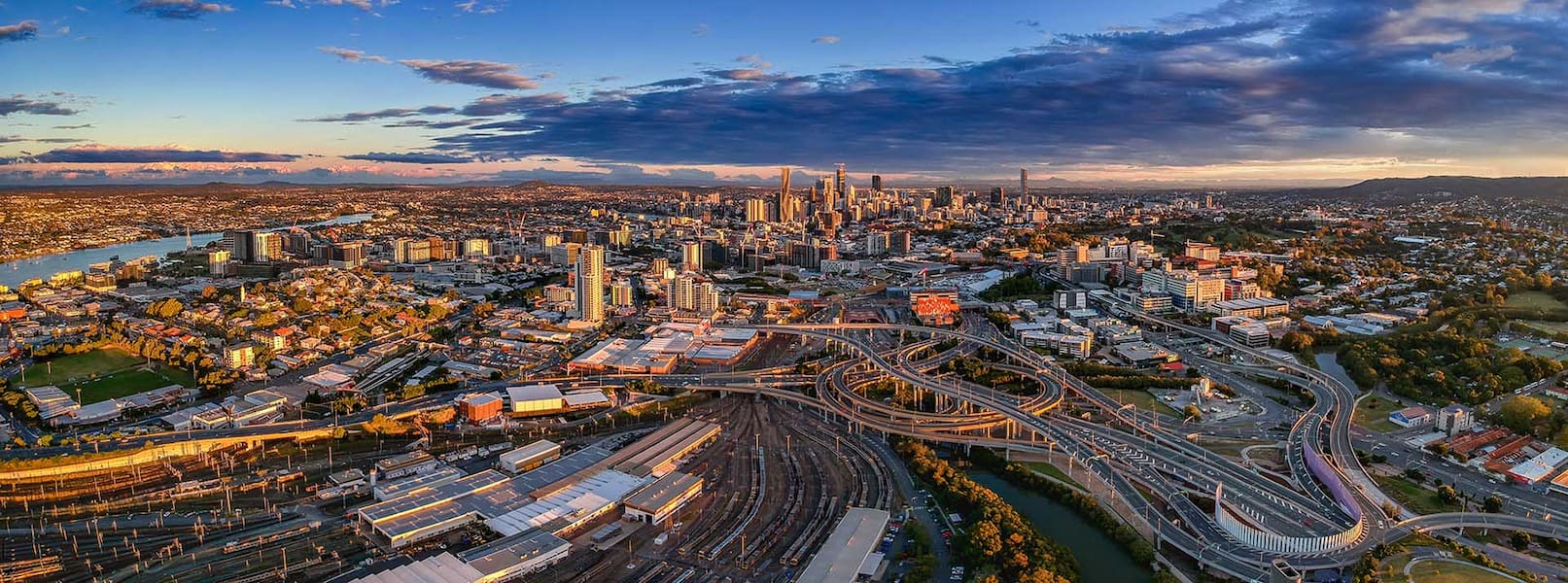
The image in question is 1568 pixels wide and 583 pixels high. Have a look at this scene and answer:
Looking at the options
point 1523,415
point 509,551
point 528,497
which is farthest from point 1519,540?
point 528,497

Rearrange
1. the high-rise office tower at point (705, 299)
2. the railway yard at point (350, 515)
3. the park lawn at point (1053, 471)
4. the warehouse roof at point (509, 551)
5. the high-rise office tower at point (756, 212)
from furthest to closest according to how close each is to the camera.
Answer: the high-rise office tower at point (756, 212), the high-rise office tower at point (705, 299), the park lawn at point (1053, 471), the railway yard at point (350, 515), the warehouse roof at point (509, 551)

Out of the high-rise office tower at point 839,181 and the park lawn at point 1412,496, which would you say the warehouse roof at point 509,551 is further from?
the high-rise office tower at point 839,181

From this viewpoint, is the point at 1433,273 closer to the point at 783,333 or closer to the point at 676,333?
the point at 783,333

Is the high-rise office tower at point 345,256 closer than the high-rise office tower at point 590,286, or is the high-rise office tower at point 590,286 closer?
the high-rise office tower at point 590,286

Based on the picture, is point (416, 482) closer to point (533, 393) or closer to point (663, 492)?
point (663, 492)

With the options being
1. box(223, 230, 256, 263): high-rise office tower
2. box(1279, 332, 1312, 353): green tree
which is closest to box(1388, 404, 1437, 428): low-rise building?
box(1279, 332, 1312, 353): green tree

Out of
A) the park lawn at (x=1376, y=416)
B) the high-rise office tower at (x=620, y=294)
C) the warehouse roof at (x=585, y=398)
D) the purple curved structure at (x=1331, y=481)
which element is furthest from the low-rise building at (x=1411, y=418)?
the high-rise office tower at (x=620, y=294)
